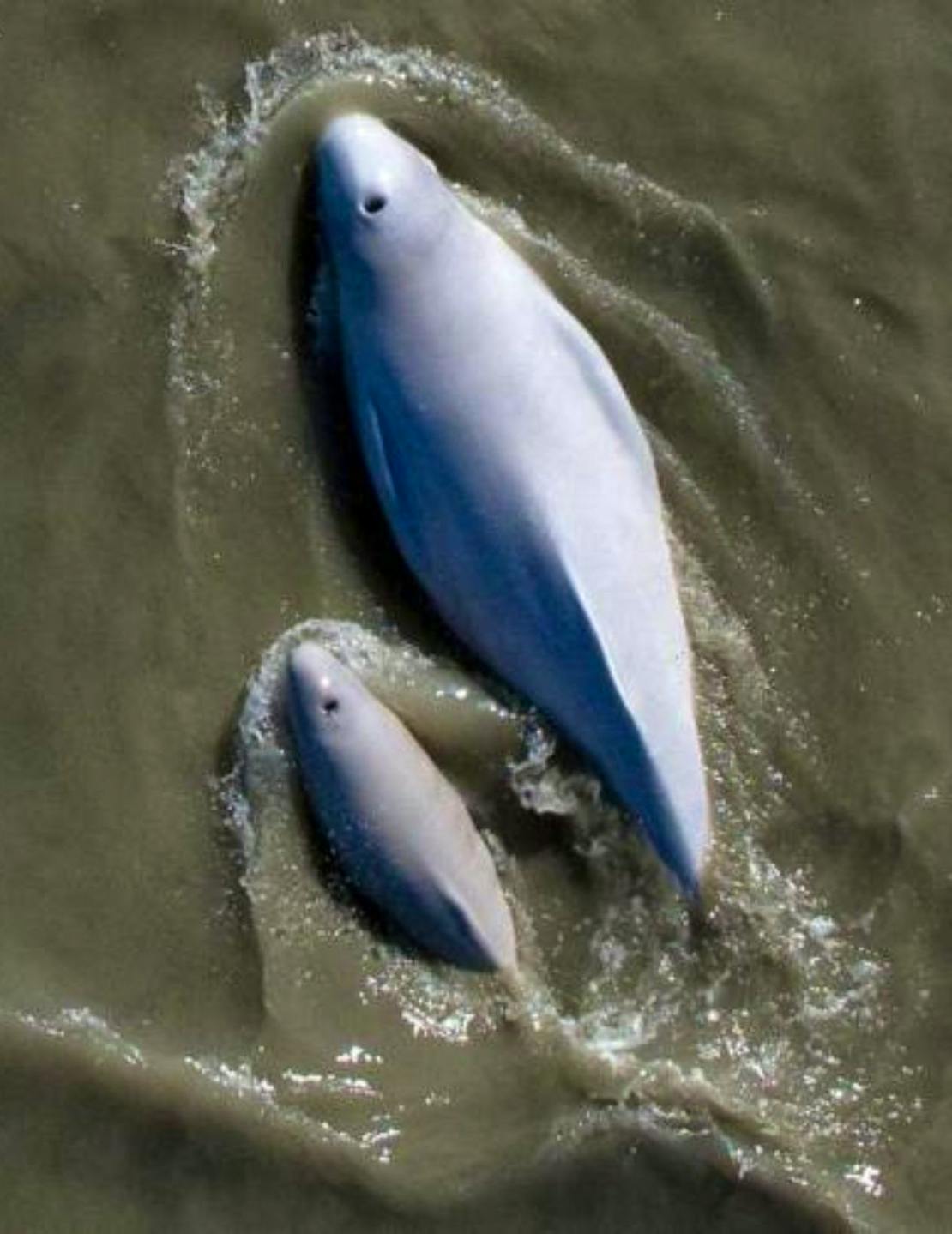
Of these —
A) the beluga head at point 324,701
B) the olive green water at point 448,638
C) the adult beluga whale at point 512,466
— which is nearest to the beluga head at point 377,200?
the adult beluga whale at point 512,466

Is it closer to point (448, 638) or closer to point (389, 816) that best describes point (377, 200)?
point (448, 638)

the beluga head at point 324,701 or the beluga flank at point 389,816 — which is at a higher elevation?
the beluga head at point 324,701

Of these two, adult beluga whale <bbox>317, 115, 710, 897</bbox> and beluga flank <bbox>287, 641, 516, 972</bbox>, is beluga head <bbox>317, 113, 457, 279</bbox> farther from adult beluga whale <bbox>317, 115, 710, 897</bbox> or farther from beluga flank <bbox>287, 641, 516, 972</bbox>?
beluga flank <bbox>287, 641, 516, 972</bbox>

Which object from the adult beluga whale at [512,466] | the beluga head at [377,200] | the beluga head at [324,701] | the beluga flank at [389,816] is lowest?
the beluga flank at [389,816]

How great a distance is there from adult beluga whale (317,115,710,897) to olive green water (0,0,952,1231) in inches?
4.2

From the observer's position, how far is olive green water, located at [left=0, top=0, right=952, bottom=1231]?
11.3ft

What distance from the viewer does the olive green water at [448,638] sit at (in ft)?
11.3

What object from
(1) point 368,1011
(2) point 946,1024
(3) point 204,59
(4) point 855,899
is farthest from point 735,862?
(3) point 204,59

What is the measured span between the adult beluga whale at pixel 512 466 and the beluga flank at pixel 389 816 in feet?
0.96

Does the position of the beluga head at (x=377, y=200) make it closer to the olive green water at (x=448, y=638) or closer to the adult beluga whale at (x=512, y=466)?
the adult beluga whale at (x=512, y=466)

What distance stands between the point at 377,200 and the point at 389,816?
1.25 metres

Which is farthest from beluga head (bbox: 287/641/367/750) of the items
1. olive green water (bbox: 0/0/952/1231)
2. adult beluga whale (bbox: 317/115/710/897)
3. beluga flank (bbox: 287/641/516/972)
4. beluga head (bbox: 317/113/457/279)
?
beluga head (bbox: 317/113/457/279)

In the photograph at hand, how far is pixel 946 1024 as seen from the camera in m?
3.53

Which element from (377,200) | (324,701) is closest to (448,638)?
(324,701)
